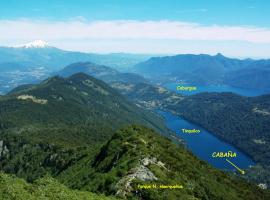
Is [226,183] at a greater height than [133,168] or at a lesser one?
lesser

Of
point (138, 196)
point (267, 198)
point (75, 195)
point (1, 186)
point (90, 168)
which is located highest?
point (1, 186)

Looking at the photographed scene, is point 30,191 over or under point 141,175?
over

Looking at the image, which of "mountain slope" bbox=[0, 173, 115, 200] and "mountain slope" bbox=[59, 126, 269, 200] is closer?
"mountain slope" bbox=[0, 173, 115, 200]

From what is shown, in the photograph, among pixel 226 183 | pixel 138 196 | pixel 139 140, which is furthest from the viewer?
pixel 226 183

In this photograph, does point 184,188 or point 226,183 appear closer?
point 184,188

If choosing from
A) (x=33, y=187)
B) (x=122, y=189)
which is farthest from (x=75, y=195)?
(x=122, y=189)

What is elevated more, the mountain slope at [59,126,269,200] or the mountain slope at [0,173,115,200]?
the mountain slope at [0,173,115,200]

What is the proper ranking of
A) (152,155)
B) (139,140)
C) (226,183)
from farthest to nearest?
(226,183) < (139,140) < (152,155)

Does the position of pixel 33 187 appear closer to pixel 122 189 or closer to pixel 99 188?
pixel 122 189

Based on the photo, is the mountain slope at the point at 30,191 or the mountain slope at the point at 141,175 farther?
the mountain slope at the point at 141,175

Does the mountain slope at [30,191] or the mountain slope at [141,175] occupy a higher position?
the mountain slope at [30,191]

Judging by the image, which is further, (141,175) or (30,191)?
(141,175)
